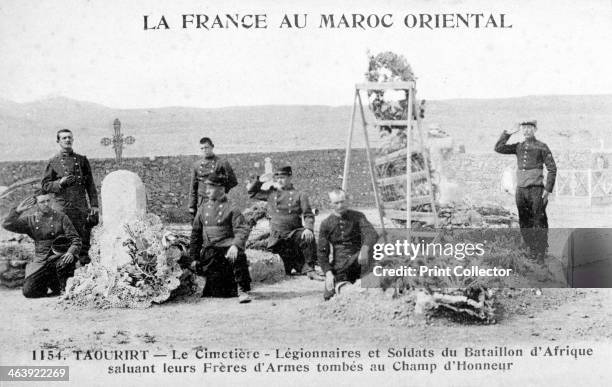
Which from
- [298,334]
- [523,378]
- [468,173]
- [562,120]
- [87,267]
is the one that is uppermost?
[562,120]

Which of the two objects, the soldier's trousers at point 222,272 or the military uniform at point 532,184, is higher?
the military uniform at point 532,184

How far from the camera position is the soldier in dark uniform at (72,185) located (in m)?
7.08

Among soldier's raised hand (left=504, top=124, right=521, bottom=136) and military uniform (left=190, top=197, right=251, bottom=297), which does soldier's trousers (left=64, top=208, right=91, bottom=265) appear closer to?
military uniform (left=190, top=197, right=251, bottom=297)

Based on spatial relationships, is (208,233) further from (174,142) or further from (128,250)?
(174,142)

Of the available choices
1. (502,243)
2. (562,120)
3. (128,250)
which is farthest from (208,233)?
(562,120)

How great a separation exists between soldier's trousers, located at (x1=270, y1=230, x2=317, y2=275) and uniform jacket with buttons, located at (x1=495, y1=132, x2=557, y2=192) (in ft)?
6.81

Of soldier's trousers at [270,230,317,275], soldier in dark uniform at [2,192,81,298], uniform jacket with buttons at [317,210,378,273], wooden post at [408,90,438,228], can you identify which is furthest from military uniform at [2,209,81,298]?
wooden post at [408,90,438,228]

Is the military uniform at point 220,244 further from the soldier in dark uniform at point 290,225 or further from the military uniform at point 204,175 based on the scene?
the soldier in dark uniform at point 290,225

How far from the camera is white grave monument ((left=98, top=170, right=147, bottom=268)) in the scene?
7000mm

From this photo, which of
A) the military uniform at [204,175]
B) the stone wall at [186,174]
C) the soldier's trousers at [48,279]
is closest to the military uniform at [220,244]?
the military uniform at [204,175]

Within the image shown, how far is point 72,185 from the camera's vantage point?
713cm

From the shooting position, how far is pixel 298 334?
6.36m

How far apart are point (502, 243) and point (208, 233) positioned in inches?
109

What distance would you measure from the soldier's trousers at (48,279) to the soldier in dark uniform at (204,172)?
133 centimetres
